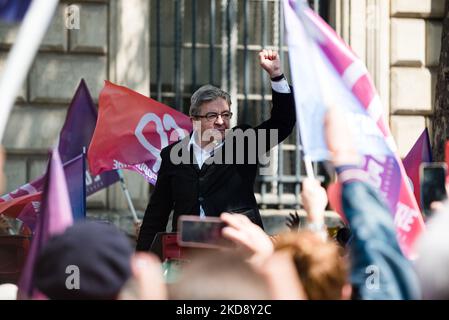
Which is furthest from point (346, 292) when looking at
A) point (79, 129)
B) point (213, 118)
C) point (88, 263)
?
point (79, 129)

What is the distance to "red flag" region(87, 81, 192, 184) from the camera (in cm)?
719

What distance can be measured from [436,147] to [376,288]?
4540mm

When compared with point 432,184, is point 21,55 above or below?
above

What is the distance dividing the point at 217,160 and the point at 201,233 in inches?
91.6

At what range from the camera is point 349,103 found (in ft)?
14.4

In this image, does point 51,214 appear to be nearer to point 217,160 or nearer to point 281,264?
point 281,264

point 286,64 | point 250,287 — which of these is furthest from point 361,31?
point 250,287

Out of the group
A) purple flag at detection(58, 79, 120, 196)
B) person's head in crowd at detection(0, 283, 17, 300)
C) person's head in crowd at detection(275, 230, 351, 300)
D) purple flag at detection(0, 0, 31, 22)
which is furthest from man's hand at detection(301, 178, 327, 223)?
purple flag at detection(58, 79, 120, 196)

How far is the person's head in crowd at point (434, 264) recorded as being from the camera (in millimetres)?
3076

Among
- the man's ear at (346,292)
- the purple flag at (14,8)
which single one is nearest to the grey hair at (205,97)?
the purple flag at (14,8)

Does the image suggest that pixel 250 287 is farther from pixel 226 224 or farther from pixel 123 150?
pixel 123 150

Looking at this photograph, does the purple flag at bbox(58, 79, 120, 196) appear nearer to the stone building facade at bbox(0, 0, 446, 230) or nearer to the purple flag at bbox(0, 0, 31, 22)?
the stone building facade at bbox(0, 0, 446, 230)

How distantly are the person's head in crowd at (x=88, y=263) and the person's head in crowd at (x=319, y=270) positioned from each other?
0.43 m

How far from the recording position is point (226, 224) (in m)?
3.24
